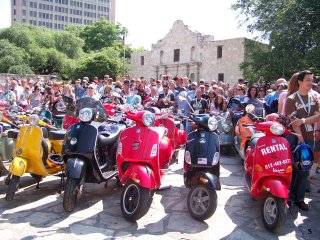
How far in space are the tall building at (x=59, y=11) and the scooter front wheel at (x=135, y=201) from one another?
4567 inches

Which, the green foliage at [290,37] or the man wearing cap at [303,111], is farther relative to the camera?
the green foliage at [290,37]

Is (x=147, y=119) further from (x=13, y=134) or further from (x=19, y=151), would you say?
(x=13, y=134)

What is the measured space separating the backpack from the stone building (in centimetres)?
3028

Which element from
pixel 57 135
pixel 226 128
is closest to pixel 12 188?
pixel 57 135

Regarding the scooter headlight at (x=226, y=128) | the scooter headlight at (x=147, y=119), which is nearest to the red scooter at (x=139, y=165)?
the scooter headlight at (x=147, y=119)

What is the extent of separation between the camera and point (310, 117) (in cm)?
453

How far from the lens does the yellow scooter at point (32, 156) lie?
4.49 meters

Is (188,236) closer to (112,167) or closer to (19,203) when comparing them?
(112,167)

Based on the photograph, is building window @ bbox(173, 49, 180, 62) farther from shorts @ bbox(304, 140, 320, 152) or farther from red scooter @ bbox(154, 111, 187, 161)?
shorts @ bbox(304, 140, 320, 152)

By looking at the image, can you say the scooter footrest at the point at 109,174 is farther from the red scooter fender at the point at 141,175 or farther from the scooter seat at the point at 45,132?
the scooter seat at the point at 45,132

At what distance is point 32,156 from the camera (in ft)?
15.6

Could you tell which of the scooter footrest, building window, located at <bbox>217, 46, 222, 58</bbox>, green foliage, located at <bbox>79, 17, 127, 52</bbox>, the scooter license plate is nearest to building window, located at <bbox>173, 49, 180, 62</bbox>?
building window, located at <bbox>217, 46, 222, 58</bbox>

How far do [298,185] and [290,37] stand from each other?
538 inches

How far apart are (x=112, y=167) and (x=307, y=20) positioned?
14.2 meters
